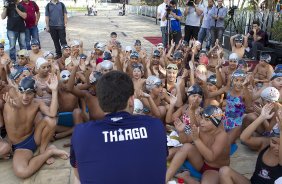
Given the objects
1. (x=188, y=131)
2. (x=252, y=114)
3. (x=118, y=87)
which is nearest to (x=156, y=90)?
(x=188, y=131)

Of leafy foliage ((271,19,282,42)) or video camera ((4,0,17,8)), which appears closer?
video camera ((4,0,17,8))

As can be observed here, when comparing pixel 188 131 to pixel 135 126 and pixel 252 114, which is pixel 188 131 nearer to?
pixel 252 114

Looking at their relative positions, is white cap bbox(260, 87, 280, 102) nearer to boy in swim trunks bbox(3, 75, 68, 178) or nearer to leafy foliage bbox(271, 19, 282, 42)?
boy in swim trunks bbox(3, 75, 68, 178)

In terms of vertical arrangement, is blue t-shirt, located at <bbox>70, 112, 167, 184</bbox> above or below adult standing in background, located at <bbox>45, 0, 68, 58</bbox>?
below

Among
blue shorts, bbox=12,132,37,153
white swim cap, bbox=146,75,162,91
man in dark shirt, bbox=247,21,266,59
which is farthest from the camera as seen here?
man in dark shirt, bbox=247,21,266,59

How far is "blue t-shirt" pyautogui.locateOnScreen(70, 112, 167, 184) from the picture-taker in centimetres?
198

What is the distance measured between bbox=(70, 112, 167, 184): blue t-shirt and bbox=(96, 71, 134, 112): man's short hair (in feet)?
0.21

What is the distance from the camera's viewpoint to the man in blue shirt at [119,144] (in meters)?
1.98

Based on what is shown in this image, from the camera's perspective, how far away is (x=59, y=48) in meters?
10.3

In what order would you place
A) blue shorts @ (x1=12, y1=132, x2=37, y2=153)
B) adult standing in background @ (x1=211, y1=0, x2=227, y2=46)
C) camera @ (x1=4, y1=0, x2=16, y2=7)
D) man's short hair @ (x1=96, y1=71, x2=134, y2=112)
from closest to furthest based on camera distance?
1. man's short hair @ (x1=96, y1=71, x2=134, y2=112)
2. blue shorts @ (x1=12, y1=132, x2=37, y2=153)
3. camera @ (x1=4, y1=0, x2=16, y2=7)
4. adult standing in background @ (x1=211, y1=0, x2=227, y2=46)

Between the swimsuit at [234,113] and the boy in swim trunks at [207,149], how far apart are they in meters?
1.29

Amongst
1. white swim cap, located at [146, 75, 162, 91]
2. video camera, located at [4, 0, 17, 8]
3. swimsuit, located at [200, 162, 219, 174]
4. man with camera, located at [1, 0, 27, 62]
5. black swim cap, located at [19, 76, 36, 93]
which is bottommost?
swimsuit, located at [200, 162, 219, 174]

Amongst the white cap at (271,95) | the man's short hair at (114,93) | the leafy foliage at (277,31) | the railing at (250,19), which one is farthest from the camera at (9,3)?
the railing at (250,19)

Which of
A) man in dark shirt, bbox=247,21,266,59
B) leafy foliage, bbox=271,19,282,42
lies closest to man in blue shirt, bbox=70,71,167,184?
man in dark shirt, bbox=247,21,266,59
